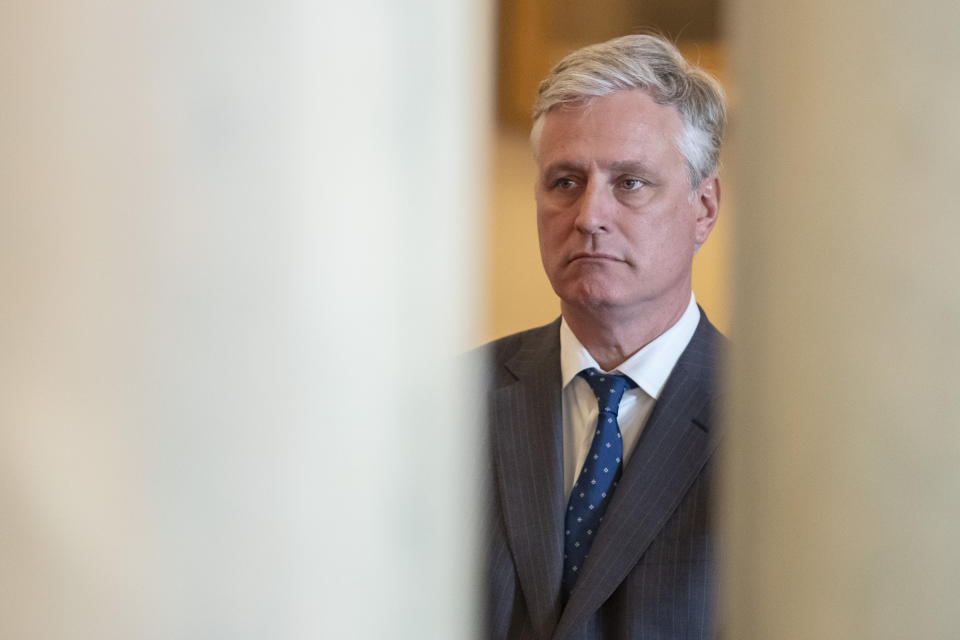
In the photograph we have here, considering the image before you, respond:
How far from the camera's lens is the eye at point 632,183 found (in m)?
0.86

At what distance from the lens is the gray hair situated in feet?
2.81

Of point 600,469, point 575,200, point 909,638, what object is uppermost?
point 909,638

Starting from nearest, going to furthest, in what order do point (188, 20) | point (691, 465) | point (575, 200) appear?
point (188, 20)
point (691, 465)
point (575, 200)

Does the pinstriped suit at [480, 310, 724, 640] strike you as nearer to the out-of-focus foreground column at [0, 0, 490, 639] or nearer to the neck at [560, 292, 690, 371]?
the neck at [560, 292, 690, 371]

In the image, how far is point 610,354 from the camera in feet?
2.78

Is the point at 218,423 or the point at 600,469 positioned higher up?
the point at 218,423

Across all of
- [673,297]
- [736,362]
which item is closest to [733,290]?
[736,362]

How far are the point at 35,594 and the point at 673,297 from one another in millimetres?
779

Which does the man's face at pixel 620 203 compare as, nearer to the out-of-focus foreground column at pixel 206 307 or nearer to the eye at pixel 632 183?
the eye at pixel 632 183

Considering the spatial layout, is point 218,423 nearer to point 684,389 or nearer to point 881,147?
point 881,147

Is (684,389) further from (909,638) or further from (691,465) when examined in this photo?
(909,638)

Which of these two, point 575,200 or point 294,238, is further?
point 575,200

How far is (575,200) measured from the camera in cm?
85

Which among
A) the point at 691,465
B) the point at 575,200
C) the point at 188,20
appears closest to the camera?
the point at 188,20
